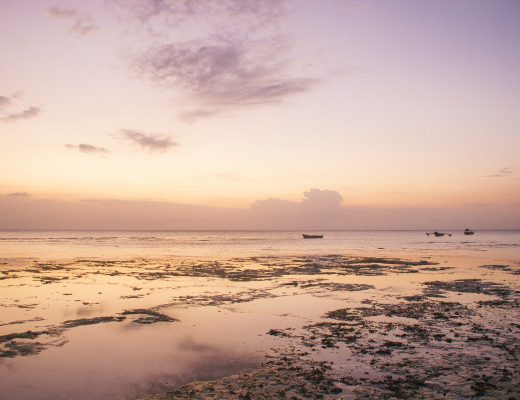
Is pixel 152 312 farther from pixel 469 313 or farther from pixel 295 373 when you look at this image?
pixel 469 313

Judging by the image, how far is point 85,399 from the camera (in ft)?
30.7

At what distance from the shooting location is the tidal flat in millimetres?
10008

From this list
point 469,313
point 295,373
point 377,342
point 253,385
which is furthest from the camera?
point 469,313

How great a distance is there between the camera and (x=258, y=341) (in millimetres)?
→ 14164

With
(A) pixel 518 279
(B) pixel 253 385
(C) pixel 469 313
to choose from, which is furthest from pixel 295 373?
(A) pixel 518 279

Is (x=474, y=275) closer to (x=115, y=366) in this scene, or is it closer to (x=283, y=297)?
(x=283, y=297)

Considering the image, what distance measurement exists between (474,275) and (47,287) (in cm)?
3199

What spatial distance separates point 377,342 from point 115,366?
8.35 meters

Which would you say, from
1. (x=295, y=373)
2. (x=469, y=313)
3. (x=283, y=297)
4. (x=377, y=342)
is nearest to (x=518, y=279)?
(x=469, y=313)

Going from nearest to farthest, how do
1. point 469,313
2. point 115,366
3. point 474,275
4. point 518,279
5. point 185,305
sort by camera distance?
point 115,366
point 469,313
point 185,305
point 518,279
point 474,275

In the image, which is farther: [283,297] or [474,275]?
[474,275]

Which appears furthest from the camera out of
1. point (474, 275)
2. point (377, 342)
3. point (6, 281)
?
point (474, 275)

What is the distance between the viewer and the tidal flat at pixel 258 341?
10.0m

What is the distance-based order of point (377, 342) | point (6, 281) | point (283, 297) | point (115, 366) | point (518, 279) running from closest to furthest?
point (115, 366) < point (377, 342) < point (283, 297) < point (6, 281) < point (518, 279)
